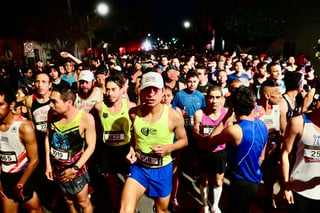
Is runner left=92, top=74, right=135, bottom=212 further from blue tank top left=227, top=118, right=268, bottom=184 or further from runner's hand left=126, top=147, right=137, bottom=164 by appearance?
blue tank top left=227, top=118, right=268, bottom=184

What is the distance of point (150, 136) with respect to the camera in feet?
10.2

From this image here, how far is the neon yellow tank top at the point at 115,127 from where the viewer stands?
3.90 metres

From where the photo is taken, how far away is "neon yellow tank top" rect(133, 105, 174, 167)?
309 centimetres

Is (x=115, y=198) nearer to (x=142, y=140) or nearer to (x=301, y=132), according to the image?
(x=142, y=140)

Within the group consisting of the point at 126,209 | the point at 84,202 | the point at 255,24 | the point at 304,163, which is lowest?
the point at 84,202

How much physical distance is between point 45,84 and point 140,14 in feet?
217

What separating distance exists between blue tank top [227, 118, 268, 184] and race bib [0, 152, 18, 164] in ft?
8.87

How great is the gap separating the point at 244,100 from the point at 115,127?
6.82 feet

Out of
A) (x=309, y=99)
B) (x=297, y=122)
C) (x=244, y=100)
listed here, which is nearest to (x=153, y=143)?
(x=244, y=100)

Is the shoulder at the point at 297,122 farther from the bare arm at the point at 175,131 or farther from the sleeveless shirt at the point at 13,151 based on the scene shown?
the sleeveless shirt at the point at 13,151

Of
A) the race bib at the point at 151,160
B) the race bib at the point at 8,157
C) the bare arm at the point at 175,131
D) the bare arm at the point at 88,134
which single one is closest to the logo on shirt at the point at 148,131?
the bare arm at the point at 175,131

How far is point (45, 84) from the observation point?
438 cm

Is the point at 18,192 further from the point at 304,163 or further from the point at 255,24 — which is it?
the point at 255,24

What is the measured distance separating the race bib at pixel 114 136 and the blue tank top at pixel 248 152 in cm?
178
